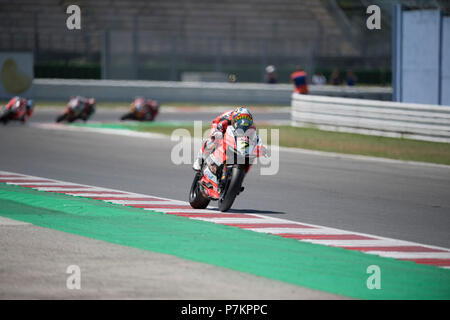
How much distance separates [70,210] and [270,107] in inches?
1016

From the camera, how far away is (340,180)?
1551 cm

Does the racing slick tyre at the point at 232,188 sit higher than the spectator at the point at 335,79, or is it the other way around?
the spectator at the point at 335,79

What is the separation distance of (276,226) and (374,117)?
13.5 metres

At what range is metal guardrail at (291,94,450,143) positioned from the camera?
71.0 ft

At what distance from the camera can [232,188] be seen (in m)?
11.2

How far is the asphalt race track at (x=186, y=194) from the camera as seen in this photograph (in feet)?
25.3

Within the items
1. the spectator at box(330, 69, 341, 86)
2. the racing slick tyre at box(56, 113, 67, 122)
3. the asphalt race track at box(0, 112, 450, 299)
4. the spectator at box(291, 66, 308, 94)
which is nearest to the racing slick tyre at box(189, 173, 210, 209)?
the asphalt race track at box(0, 112, 450, 299)

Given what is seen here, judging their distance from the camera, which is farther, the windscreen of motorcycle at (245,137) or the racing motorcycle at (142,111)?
the racing motorcycle at (142,111)

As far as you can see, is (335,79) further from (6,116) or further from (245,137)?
(245,137)

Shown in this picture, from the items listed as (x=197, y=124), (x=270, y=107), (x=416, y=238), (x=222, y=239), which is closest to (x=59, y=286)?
(x=222, y=239)

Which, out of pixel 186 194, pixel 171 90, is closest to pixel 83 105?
pixel 171 90

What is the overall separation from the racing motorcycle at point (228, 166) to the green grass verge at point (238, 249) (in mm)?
653

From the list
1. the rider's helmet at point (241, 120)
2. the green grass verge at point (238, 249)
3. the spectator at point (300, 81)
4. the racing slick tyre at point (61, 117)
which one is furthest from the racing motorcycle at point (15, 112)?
the rider's helmet at point (241, 120)

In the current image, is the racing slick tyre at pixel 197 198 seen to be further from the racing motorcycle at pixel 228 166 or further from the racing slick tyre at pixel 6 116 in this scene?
the racing slick tyre at pixel 6 116
